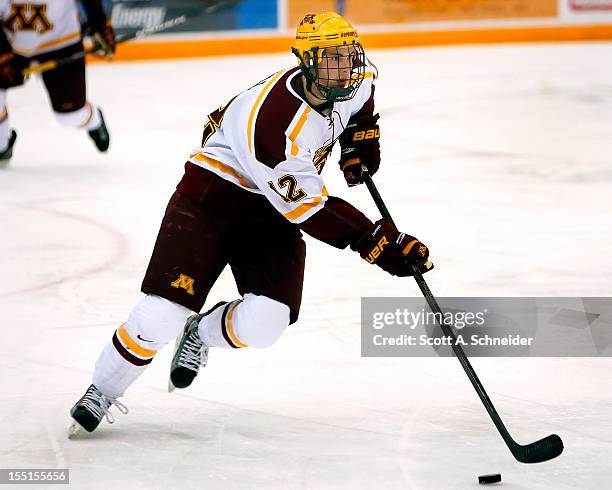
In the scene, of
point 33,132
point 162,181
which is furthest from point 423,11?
point 162,181

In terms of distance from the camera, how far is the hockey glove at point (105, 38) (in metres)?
5.88

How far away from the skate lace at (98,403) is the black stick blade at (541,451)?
91 centimetres

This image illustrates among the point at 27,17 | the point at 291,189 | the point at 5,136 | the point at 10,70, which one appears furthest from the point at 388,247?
the point at 5,136

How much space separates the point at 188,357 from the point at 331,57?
831 millimetres

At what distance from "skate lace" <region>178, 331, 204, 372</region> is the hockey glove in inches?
122

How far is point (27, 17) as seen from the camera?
5703mm

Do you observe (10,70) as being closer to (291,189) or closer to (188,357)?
(188,357)

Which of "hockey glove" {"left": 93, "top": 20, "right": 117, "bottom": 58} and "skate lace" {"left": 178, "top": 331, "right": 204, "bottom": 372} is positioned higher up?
"skate lace" {"left": 178, "top": 331, "right": 204, "bottom": 372}

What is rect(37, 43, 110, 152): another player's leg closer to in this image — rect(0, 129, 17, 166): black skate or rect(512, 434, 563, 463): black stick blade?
rect(0, 129, 17, 166): black skate

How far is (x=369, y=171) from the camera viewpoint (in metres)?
3.14

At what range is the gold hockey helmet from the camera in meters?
2.66

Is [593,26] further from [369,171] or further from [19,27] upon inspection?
[369,171]

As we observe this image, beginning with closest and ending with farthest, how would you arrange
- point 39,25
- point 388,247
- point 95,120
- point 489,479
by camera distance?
point 489,479 → point 388,247 → point 39,25 → point 95,120

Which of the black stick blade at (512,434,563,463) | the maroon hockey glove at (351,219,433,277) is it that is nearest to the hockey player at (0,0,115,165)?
the maroon hockey glove at (351,219,433,277)
